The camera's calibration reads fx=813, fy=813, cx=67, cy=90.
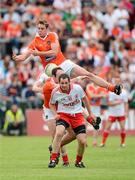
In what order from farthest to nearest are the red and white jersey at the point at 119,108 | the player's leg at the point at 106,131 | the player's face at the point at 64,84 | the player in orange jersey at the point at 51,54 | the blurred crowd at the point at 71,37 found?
the blurred crowd at the point at 71,37, the red and white jersey at the point at 119,108, the player's leg at the point at 106,131, the player in orange jersey at the point at 51,54, the player's face at the point at 64,84

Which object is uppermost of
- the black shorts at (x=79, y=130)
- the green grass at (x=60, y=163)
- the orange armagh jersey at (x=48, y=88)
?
the orange armagh jersey at (x=48, y=88)

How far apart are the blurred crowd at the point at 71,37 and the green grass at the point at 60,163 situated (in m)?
5.24

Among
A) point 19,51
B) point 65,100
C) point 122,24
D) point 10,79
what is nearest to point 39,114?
point 10,79

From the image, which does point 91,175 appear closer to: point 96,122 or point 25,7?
point 96,122

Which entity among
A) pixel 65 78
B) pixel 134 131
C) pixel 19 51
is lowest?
pixel 134 131

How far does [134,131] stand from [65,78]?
15629 millimetres

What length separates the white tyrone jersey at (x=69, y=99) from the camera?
653 inches

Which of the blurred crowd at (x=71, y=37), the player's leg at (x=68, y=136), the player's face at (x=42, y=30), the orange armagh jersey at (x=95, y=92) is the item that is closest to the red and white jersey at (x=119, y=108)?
the orange armagh jersey at (x=95, y=92)

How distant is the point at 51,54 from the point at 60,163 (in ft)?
8.11

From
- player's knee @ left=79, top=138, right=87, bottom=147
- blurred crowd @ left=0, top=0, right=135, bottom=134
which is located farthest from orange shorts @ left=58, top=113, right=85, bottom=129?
blurred crowd @ left=0, top=0, right=135, bottom=134

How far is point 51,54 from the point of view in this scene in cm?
1752

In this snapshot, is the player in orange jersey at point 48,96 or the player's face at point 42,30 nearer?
the player's face at point 42,30

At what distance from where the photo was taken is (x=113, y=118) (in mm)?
25812

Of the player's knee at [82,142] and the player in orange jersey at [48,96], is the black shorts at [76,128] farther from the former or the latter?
the player in orange jersey at [48,96]
